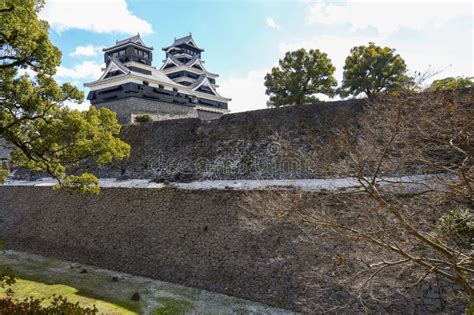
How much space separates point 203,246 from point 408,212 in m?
5.59

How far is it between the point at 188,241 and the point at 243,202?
2158 mm

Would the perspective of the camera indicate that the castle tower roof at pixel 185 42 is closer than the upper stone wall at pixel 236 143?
No

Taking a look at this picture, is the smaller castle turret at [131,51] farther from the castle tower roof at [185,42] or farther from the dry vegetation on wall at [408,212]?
the dry vegetation on wall at [408,212]

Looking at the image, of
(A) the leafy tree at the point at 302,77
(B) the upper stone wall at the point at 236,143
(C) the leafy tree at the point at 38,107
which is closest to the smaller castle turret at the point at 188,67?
(A) the leafy tree at the point at 302,77

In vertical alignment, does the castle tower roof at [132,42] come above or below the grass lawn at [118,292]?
above

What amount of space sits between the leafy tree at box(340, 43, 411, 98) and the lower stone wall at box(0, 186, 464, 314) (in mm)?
9528

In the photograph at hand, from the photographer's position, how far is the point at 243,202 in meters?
8.46

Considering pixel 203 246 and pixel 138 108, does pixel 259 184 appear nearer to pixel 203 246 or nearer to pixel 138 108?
pixel 203 246

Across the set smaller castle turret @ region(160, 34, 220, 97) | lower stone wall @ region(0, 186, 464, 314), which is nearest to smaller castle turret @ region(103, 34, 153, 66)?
smaller castle turret @ region(160, 34, 220, 97)

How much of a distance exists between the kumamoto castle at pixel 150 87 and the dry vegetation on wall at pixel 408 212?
17.1 m

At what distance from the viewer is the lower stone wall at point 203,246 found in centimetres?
629

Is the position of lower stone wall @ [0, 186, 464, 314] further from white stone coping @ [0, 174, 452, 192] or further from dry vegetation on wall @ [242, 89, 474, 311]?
white stone coping @ [0, 174, 452, 192]

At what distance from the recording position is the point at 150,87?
23.1 metres

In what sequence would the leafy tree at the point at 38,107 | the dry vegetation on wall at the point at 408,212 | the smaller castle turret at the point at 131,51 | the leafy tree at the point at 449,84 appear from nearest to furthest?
1. the dry vegetation on wall at the point at 408,212
2. the leafy tree at the point at 38,107
3. the leafy tree at the point at 449,84
4. the smaller castle turret at the point at 131,51
